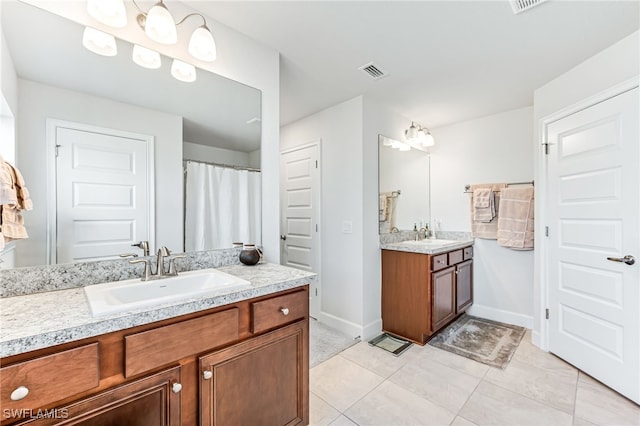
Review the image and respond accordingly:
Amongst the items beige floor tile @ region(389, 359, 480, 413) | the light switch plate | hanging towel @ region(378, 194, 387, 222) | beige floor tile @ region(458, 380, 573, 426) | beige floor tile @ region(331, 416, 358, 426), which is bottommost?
beige floor tile @ region(331, 416, 358, 426)

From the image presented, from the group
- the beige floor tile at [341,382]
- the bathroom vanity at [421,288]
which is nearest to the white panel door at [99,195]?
the beige floor tile at [341,382]

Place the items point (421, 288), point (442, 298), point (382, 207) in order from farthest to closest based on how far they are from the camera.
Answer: point (382, 207) < point (442, 298) < point (421, 288)

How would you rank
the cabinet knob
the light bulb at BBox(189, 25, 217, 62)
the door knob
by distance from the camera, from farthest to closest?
the door knob
the light bulb at BBox(189, 25, 217, 62)
the cabinet knob

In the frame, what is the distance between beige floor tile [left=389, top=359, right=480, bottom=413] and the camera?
5.91 feet

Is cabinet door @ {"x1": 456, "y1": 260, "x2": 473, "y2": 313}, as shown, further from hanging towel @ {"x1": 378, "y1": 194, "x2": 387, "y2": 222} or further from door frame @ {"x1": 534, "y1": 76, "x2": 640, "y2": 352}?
hanging towel @ {"x1": 378, "y1": 194, "x2": 387, "y2": 222}

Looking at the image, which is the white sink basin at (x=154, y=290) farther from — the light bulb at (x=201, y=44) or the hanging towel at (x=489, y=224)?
the hanging towel at (x=489, y=224)

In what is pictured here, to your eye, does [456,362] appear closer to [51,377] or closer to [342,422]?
[342,422]

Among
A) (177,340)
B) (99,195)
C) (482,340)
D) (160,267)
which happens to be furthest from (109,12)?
(482,340)

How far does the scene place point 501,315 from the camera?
309 centimetres

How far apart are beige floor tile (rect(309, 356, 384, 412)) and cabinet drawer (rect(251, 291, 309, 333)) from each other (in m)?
0.80

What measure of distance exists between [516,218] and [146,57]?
11.1 feet

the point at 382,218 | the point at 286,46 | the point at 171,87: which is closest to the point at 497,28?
the point at 286,46

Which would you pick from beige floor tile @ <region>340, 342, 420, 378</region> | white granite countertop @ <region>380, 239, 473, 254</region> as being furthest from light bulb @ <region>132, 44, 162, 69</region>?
beige floor tile @ <region>340, 342, 420, 378</region>

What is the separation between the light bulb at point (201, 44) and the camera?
57.1 inches
